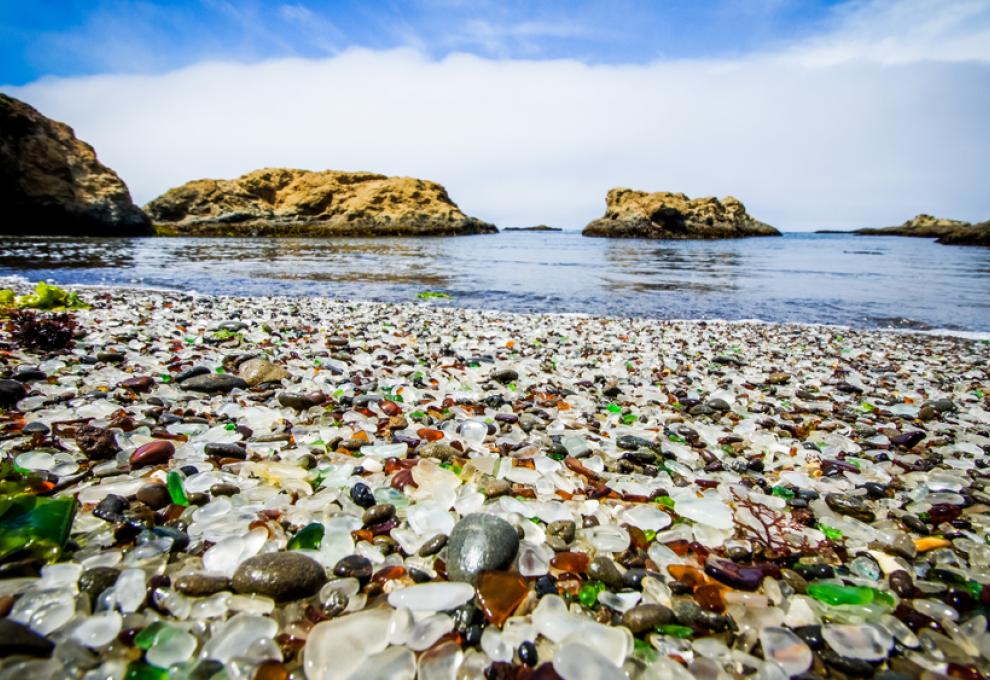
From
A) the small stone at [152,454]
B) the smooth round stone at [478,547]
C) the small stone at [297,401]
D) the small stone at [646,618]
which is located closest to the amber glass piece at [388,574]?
the smooth round stone at [478,547]

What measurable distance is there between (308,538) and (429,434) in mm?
1321

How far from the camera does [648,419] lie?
12.7 feet

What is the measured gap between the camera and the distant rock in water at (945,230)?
5941 centimetres

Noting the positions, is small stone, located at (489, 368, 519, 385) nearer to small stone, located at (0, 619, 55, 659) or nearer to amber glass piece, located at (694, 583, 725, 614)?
amber glass piece, located at (694, 583, 725, 614)

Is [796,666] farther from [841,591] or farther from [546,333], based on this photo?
[546,333]

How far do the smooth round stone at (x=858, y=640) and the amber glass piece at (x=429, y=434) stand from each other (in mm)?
2309

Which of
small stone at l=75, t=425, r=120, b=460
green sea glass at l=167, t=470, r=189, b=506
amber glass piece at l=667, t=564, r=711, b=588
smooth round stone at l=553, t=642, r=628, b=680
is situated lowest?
amber glass piece at l=667, t=564, r=711, b=588

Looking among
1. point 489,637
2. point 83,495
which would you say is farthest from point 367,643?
point 83,495

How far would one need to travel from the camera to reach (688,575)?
1.93 meters

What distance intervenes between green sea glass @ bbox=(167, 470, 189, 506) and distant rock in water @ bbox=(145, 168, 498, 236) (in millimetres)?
75456

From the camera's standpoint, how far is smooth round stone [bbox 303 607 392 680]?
140 centimetres

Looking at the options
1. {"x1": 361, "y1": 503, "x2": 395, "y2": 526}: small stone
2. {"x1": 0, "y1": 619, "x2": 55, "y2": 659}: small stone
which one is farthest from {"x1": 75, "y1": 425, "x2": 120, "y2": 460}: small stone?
{"x1": 361, "y1": 503, "x2": 395, "y2": 526}: small stone

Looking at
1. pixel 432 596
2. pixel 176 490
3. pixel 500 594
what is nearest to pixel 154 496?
pixel 176 490

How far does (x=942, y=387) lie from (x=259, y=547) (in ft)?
23.9
